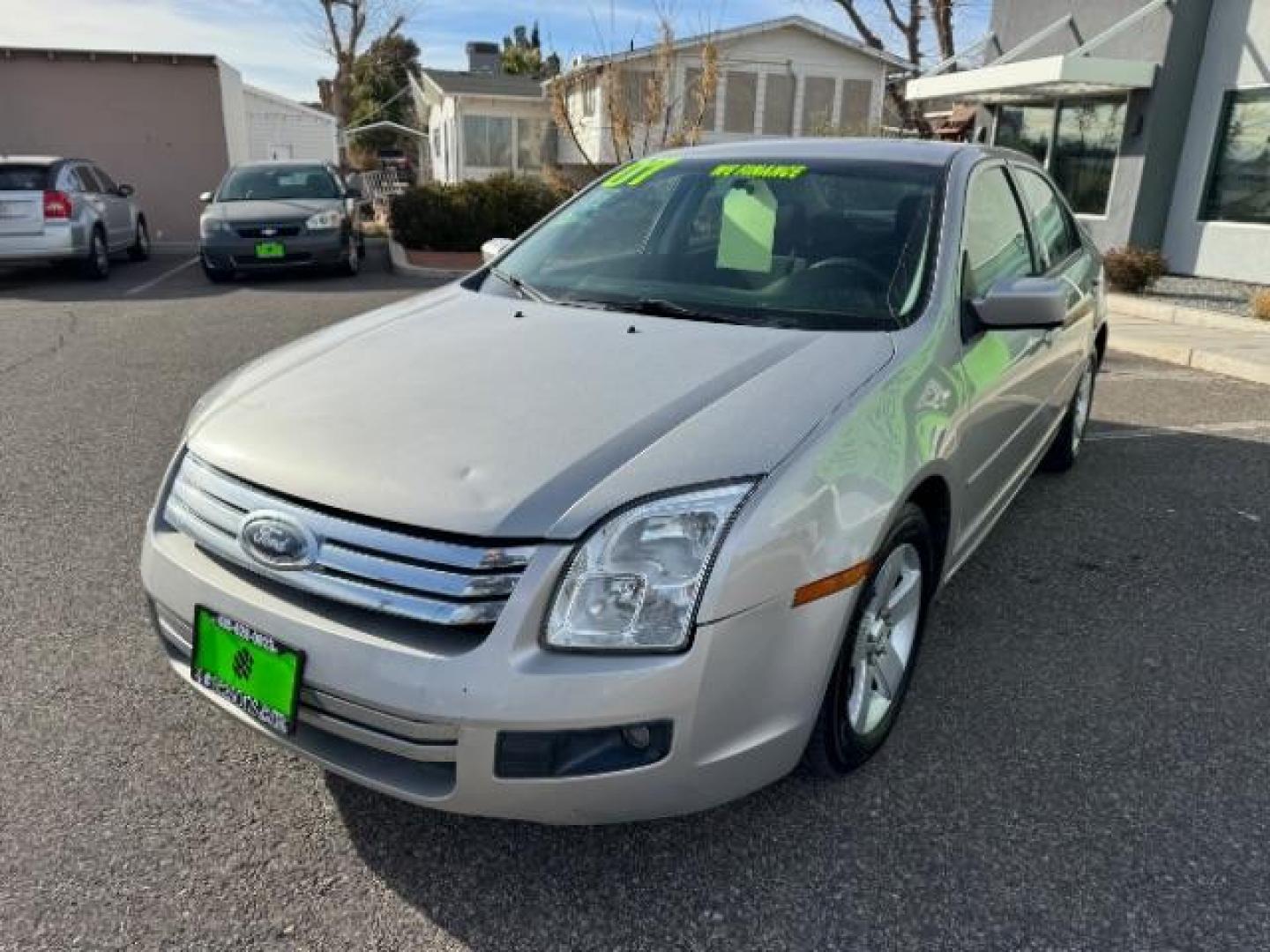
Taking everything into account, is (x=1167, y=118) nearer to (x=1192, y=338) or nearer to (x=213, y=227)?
(x=1192, y=338)

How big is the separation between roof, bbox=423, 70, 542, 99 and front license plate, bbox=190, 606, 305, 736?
28771 mm

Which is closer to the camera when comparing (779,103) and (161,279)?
(161,279)

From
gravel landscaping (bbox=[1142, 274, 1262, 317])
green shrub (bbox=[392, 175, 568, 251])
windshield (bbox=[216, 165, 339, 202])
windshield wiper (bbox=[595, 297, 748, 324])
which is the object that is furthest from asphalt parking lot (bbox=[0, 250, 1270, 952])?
green shrub (bbox=[392, 175, 568, 251])

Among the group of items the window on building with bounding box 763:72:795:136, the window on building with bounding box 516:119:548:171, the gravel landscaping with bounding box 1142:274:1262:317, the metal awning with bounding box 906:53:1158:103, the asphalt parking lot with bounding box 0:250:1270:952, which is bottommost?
the asphalt parking lot with bounding box 0:250:1270:952

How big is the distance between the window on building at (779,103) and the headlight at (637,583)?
83.9 feet

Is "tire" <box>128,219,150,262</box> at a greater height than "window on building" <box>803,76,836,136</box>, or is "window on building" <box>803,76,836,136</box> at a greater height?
"window on building" <box>803,76,836,136</box>

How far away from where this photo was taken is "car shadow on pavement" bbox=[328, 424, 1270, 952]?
1973mm

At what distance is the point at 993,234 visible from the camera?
10.7ft

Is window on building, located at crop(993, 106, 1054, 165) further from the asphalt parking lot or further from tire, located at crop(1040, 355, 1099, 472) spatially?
the asphalt parking lot

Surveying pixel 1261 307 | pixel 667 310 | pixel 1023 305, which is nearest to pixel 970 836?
pixel 1023 305

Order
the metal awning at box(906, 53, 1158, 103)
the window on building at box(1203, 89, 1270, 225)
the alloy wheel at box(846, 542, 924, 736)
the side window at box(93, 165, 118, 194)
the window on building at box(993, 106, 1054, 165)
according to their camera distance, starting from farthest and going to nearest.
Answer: the window on building at box(993, 106, 1054, 165)
the side window at box(93, 165, 118, 194)
the metal awning at box(906, 53, 1158, 103)
the window on building at box(1203, 89, 1270, 225)
the alloy wheel at box(846, 542, 924, 736)

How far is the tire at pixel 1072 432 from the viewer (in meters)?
4.67

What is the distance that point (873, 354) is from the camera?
239cm

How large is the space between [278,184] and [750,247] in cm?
1107
